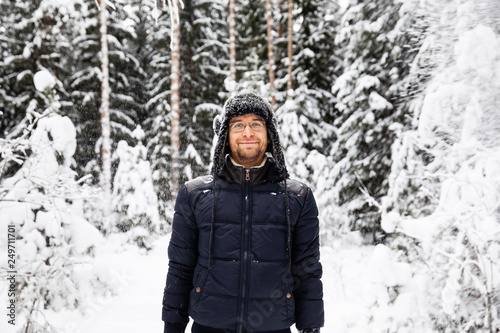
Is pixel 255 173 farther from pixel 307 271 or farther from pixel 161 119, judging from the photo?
pixel 161 119

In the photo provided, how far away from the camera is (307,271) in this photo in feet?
8.27

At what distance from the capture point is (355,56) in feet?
40.5

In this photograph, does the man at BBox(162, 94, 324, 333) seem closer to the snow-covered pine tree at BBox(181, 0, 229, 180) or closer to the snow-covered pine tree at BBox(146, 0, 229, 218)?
the snow-covered pine tree at BBox(146, 0, 229, 218)

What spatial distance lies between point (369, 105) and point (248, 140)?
388 inches

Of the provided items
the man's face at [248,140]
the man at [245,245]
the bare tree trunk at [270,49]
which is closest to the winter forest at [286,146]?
the bare tree trunk at [270,49]

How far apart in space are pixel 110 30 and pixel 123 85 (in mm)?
2677

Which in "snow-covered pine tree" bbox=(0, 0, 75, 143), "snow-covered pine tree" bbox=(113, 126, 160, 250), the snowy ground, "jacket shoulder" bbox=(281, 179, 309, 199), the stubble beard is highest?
"snow-covered pine tree" bbox=(0, 0, 75, 143)

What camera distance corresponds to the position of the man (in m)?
2.38

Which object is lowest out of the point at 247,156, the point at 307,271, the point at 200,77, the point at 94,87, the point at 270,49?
the point at 307,271

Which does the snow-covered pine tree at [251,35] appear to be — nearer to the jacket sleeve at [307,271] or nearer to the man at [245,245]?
the man at [245,245]

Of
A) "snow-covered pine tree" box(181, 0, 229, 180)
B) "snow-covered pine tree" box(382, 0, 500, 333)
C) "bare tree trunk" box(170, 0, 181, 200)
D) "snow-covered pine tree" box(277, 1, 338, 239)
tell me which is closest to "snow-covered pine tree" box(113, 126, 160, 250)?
"bare tree trunk" box(170, 0, 181, 200)

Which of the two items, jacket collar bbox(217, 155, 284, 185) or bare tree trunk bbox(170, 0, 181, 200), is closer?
jacket collar bbox(217, 155, 284, 185)

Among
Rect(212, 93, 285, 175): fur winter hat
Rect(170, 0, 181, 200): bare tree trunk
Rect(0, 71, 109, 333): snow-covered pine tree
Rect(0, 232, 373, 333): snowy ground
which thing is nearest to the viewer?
Rect(212, 93, 285, 175): fur winter hat

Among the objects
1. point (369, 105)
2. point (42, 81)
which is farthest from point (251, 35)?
point (42, 81)
